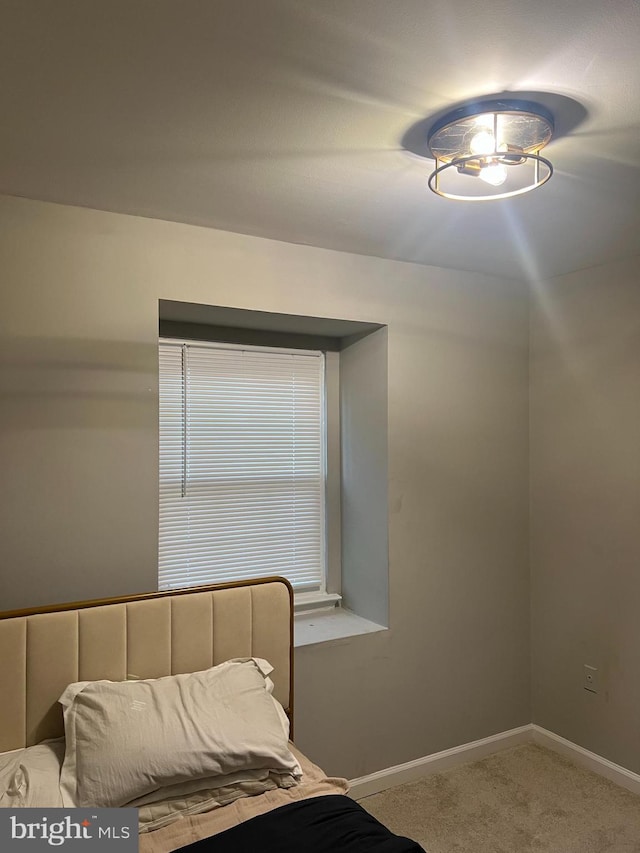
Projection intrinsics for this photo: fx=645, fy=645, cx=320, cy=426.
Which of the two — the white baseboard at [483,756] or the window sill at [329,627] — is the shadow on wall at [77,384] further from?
the white baseboard at [483,756]

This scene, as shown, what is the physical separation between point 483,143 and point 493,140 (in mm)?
43

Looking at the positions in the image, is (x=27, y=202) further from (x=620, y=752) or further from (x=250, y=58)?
(x=620, y=752)

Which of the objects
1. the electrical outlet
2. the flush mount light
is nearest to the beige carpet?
the electrical outlet

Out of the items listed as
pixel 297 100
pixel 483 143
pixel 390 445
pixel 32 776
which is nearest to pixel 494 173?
pixel 483 143

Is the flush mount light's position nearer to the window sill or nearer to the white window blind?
the white window blind

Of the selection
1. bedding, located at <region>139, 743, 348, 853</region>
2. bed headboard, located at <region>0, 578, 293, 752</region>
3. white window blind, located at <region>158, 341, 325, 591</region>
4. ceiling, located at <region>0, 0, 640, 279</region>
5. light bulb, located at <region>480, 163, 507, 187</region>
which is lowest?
bedding, located at <region>139, 743, 348, 853</region>

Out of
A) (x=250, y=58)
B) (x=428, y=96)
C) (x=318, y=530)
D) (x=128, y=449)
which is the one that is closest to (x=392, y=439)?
(x=318, y=530)

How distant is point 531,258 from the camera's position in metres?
3.22

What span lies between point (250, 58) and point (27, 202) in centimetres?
129

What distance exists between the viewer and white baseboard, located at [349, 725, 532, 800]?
307 centimetres

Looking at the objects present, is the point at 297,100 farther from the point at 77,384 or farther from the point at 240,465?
the point at 240,465

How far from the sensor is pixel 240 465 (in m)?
3.37

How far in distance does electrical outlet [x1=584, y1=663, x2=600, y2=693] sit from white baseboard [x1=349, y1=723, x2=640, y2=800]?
1.06 feet

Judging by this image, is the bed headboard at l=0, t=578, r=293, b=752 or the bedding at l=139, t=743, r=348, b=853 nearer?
the bedding at l=139, t=743, r=348, b=853
